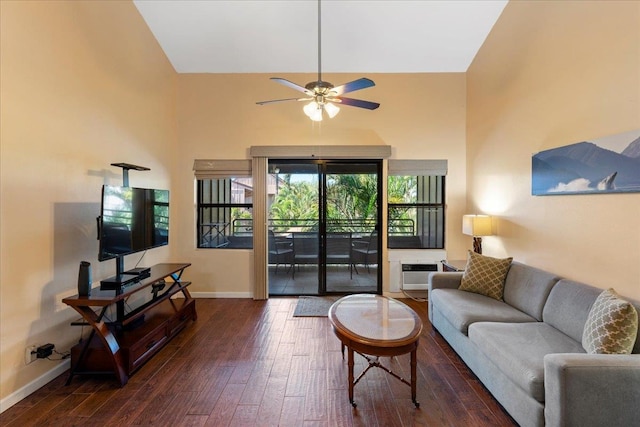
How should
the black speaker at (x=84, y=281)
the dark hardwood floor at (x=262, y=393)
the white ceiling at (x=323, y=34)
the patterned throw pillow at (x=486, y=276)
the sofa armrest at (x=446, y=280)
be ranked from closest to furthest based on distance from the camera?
the dark hardwood floor at (x=262, y=393) → the black speaker at (x=84, y=281) → the patterned throw pillow at (x=486, y=276) → the sofa armrest at (x=446, y=280) → the white ceiling at (x=323, y=34)

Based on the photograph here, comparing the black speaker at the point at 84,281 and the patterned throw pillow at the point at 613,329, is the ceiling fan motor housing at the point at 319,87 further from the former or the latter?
the patterned throw pillow at the point at 613,329

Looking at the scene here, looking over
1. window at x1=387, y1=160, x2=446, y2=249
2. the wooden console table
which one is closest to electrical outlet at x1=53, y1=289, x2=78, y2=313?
the wooden console table

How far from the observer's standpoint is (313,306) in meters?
4.09

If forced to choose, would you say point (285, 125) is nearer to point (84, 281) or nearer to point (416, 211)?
point (416, 211)

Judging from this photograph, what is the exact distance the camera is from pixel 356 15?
362 cm

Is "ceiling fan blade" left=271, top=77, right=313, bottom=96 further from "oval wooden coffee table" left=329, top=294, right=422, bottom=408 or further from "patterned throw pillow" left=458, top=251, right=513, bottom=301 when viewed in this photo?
"patterned throw pillow" left=458, top=251, right=513, bottom=301

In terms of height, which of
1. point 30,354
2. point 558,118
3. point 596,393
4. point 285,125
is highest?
point 285,125

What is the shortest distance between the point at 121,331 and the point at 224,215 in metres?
2.28

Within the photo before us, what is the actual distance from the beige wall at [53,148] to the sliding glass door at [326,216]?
6.85ft

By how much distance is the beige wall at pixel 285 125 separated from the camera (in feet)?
14.6

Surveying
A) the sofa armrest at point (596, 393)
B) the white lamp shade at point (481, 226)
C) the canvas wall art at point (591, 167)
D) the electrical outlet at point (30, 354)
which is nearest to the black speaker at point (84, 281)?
the electrical outlet at point (30, 354)

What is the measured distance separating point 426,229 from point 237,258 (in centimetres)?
312

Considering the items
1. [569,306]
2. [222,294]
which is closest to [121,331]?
[222,294]

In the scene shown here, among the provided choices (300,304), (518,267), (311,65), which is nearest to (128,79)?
(311,65)
